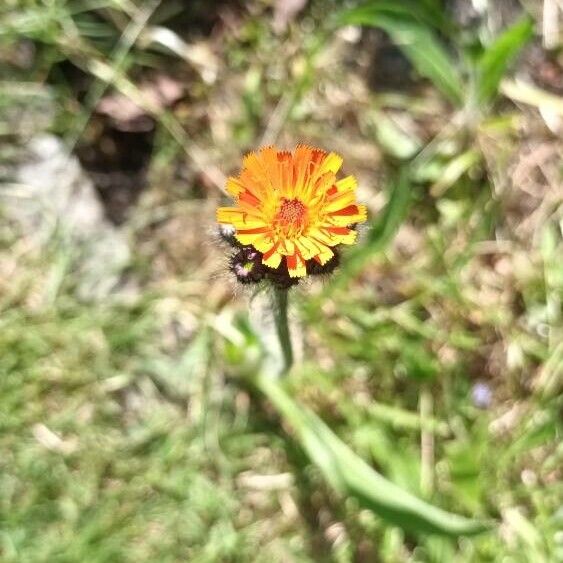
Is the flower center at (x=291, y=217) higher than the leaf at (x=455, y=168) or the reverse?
the reverse

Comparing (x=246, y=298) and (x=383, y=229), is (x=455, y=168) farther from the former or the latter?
(x=246, y=298)

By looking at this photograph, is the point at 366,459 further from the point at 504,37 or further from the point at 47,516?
the point at 504,37

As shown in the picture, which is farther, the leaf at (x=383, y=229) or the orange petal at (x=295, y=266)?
the leaf at (x=383, y=229)

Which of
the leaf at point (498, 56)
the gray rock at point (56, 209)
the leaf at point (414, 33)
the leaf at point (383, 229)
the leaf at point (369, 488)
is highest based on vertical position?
the gray rock at point (56, 209)

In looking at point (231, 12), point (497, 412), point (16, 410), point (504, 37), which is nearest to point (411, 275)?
point (497, 412)

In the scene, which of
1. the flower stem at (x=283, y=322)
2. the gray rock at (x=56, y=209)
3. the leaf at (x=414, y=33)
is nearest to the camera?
the flower stem at (x=283, y=322)

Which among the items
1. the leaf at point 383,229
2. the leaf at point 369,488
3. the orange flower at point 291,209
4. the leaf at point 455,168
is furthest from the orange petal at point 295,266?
the leaf at point 455,168

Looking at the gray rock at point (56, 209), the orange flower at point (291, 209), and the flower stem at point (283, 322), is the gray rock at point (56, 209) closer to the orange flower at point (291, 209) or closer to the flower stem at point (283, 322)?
the flower stem at point (283, 322)
